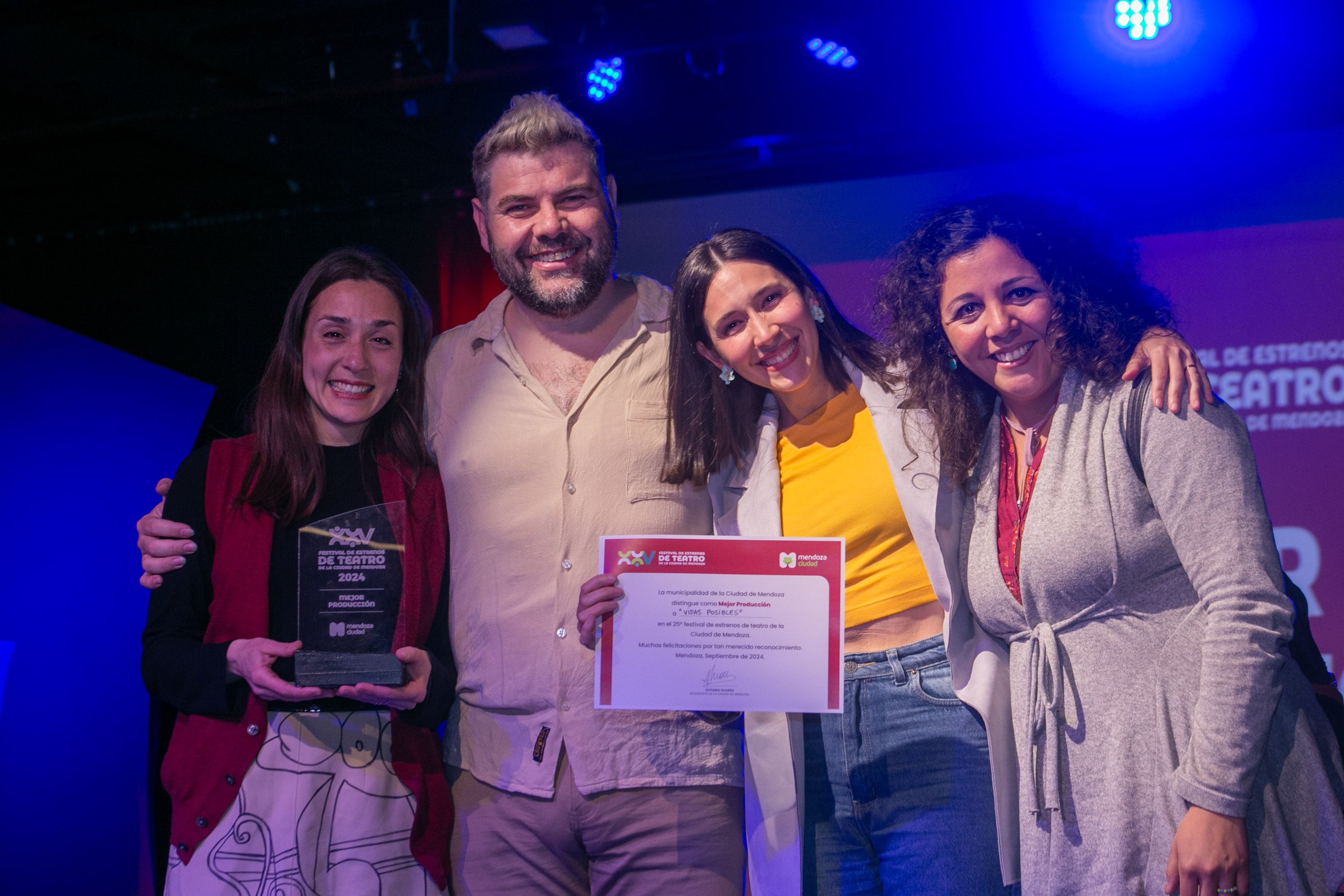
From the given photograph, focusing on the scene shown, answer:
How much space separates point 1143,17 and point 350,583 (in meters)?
3.88

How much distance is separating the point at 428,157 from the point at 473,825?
150 inches

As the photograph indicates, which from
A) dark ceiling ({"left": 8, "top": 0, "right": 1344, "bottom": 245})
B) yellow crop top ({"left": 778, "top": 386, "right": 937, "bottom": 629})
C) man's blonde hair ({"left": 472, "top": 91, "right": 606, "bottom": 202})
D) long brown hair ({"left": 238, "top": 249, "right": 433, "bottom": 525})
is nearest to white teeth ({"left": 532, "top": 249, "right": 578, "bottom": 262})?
man's blonde hair ({"left": 472, "top": 91, "right": 606, "bottom": 202})

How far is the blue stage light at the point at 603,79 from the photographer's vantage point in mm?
4656

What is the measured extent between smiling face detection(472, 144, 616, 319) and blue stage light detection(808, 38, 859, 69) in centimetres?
235

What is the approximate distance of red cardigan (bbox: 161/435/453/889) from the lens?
88.8 inches

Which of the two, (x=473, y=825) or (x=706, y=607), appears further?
(x=473, y=825)

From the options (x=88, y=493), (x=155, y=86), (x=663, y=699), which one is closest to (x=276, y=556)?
(x=663, y=699)

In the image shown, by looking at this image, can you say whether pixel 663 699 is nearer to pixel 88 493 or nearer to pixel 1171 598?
pixel 1171 598

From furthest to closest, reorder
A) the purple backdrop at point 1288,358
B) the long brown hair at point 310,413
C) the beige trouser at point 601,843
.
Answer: the purple backdrop at point 1288,358
the long brown hair at point 310,413
the beige trouser at point 601,843

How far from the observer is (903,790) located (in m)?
2.18

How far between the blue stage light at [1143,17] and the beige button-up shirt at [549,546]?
2.88m

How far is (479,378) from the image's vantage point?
2.67 metres
